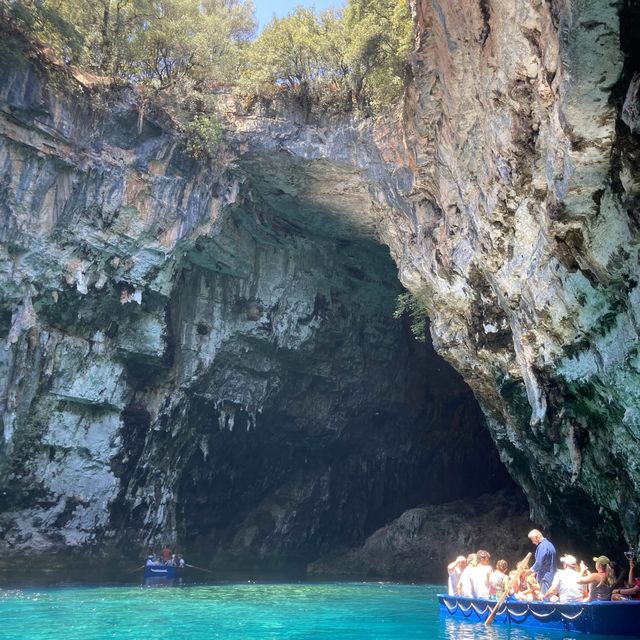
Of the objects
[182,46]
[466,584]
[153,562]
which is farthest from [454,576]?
[182,46]

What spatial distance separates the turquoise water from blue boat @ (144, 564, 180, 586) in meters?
1.25

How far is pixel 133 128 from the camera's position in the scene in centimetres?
1927

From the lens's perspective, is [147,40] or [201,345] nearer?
[147,40]

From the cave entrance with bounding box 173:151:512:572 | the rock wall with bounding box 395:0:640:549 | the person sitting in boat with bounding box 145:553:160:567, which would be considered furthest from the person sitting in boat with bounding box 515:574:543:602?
the cave entrance with bounding box 173:151:512:572

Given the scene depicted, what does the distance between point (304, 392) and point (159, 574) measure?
8.97 metres

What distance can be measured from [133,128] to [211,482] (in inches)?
520

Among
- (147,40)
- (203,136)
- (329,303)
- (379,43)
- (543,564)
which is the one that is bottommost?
(543,564)

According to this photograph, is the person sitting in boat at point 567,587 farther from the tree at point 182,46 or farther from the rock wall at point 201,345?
the tree at point 182,46

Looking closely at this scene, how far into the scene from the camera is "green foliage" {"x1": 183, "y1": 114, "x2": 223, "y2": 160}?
1902 centimetres

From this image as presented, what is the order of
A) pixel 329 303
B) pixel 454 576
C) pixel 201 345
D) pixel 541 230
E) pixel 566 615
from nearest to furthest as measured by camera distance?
pixel 566 615 → pixel 541 230 → pixel 454 576 → pixel 201 345 → pixel 329 303

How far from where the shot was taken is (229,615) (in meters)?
12.2

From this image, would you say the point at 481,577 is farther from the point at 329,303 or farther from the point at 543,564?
the point at 329,303

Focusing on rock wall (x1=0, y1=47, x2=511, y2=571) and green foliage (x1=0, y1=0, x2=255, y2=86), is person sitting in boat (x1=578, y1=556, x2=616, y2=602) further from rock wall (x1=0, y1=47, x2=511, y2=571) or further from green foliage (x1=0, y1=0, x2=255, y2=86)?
green foliage (x1=0, y1=0, x2=255, y2=86)

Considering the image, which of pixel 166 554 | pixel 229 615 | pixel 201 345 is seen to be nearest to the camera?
pixel 229 615
